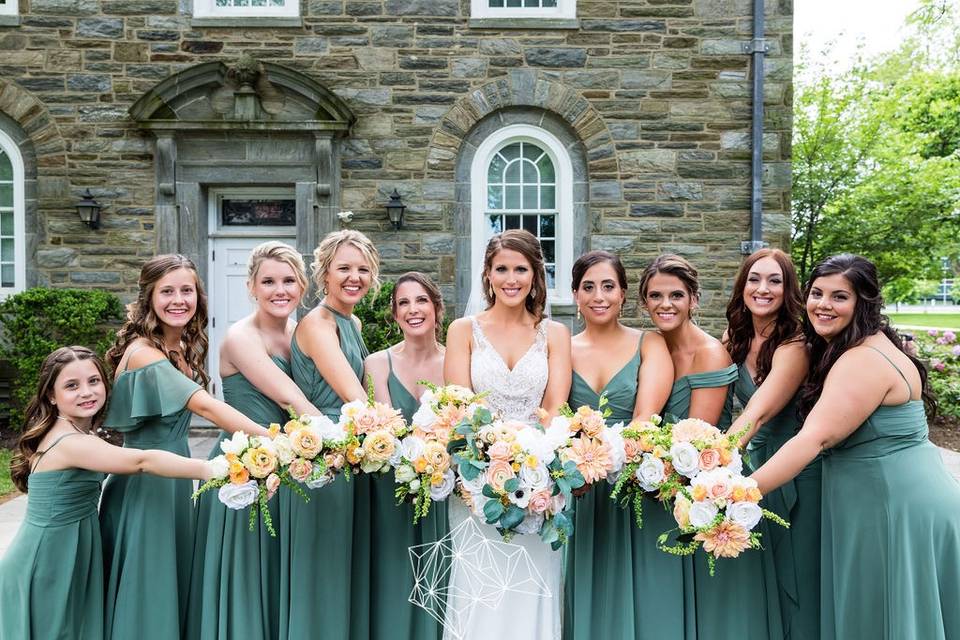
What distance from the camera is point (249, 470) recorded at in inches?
112

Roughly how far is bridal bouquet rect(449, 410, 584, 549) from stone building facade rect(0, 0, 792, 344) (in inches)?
248

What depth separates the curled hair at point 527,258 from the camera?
3.50 meters

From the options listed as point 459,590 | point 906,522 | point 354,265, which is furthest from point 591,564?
point 354,265

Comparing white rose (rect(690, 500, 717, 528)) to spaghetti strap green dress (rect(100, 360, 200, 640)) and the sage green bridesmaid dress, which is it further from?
the sage green bridesmaid dress

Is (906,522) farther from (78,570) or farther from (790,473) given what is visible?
(78,570)

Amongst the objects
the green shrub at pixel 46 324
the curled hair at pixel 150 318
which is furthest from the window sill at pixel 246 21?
the curled hair at pixel 150 318

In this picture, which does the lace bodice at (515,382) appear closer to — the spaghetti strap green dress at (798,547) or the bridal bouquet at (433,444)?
the bridal bouquet at (433,444)

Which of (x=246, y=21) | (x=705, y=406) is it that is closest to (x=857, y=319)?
(x=705, y=406)

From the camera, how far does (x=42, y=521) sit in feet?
10.2

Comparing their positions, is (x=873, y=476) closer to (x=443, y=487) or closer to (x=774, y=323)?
(x=774, y=323)

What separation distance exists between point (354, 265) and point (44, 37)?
299 inches

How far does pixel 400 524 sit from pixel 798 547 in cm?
184

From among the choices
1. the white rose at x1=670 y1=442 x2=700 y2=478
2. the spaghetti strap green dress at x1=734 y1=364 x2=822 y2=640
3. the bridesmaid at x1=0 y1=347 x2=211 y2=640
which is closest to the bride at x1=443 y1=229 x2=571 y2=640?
the white rose at x1=670 y1=442 x2=700 y2=478

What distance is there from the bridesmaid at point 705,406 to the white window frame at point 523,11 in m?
6.37
